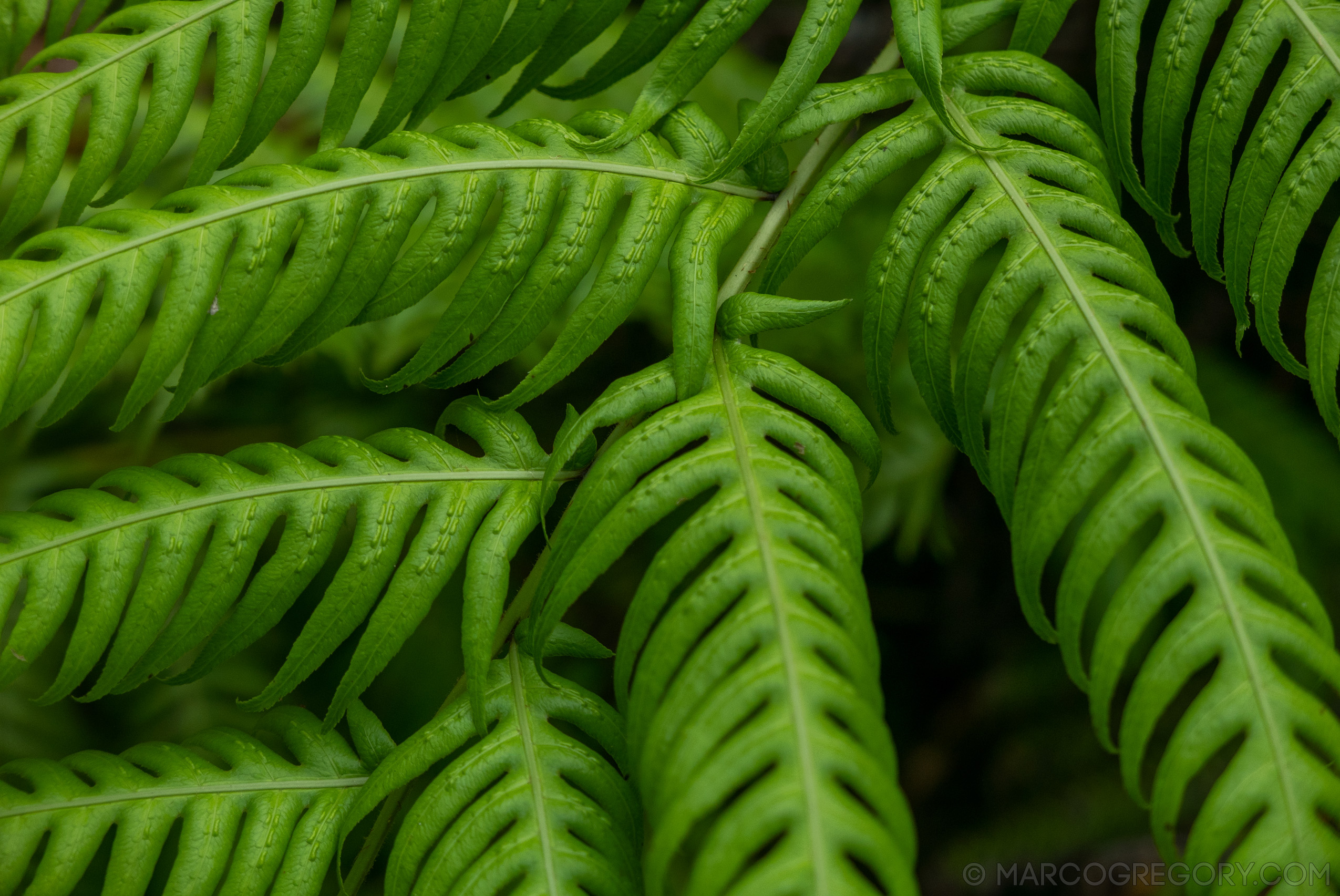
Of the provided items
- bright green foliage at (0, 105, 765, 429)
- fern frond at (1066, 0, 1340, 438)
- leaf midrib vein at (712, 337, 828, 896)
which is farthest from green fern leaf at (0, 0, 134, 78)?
fern frond at (1066, 0, 1340, 438)

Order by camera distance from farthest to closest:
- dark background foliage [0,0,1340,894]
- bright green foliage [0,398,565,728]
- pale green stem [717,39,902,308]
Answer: dark background foliage [0,0,1340,894] < pale green stem [717,39,902,308] < bright green foliage [0,398,565,728]

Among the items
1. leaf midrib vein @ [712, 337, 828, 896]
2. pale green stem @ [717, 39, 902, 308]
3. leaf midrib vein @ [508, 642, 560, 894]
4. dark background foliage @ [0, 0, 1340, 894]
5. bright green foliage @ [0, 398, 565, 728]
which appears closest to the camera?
leaf midrib vein @ [712, 337, 828, 896]

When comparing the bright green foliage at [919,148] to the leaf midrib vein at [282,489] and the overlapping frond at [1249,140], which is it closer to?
the overlapping frond at [1249,140]

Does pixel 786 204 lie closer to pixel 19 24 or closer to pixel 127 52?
pixel 127 52

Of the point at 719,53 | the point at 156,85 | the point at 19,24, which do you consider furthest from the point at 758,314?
the point at 19,24

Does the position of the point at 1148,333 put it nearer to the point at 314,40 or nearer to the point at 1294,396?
the point at 314,40

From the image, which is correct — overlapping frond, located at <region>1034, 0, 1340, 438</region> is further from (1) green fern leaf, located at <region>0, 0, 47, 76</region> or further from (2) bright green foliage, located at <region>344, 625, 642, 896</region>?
(1) green fern leaf, located at <region>0, 0, 47, 76</region>

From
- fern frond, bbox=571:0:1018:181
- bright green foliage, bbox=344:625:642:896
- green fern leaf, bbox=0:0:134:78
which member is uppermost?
green fern leaf, bbox=0:0:134:78
